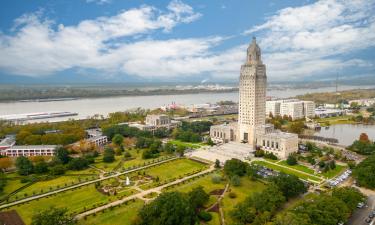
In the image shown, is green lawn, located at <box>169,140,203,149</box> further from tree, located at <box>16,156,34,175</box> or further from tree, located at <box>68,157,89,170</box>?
tree, located at <box>16,156,34,175</box>

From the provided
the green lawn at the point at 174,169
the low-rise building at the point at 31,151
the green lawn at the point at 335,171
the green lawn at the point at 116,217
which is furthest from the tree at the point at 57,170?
the green lawn at the point at 335,171

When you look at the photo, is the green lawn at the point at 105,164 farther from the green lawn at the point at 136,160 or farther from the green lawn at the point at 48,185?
the green lawn at the point at 48,185

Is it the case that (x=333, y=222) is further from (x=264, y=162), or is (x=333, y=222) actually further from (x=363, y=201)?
(x=264, y=162)

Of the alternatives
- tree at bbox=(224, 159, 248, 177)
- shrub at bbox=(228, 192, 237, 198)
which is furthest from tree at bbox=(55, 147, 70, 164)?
shrub at bbox=(228, 192, 237, 198)

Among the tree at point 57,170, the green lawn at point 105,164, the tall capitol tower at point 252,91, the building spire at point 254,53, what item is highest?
the building spire at point 254,53

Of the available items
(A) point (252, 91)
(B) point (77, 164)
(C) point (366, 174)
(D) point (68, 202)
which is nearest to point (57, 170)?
(B) point (77, 164)

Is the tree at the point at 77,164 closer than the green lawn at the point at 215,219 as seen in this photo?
No

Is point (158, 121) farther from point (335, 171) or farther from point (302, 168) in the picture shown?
point (335, 171)
